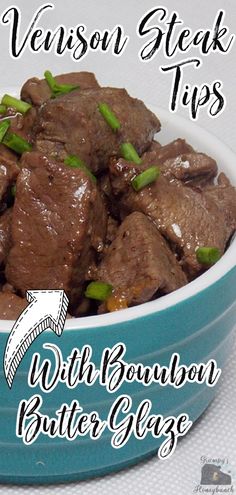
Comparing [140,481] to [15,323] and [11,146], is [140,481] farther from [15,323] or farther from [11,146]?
[11,146]

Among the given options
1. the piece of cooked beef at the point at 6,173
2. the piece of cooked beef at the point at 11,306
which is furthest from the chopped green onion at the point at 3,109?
the piece of cooked beef at the point at 11,306

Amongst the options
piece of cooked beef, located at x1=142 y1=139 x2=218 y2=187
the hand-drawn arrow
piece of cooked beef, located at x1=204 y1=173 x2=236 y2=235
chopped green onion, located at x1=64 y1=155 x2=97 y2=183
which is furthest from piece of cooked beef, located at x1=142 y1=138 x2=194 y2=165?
the hand-drawn arrow

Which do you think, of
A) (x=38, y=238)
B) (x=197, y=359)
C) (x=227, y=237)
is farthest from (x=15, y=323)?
(x=227, y=237)

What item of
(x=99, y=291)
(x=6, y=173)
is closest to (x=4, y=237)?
(x=6, y=173)

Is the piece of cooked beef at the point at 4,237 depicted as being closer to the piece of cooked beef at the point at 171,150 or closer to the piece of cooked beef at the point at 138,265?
the piece of cooked beef at the point at 138,265

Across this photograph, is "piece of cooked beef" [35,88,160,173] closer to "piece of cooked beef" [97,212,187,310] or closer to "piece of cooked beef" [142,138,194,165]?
"piece of cooked beef" [142,138,194,165]

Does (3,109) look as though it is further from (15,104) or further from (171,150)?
(171,150)
